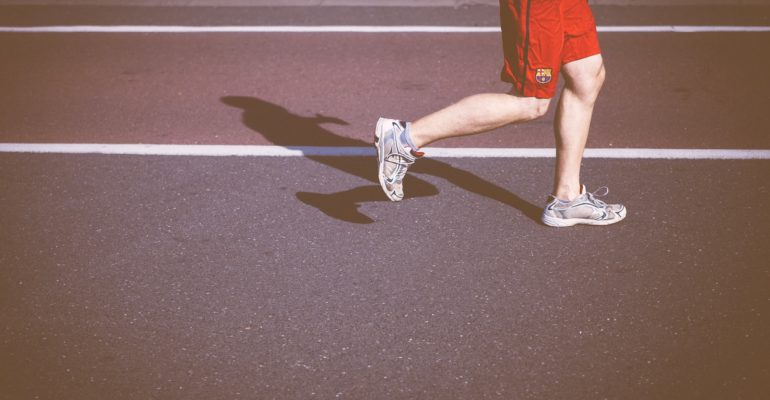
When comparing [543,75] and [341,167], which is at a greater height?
[543,75]

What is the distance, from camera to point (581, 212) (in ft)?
13.3

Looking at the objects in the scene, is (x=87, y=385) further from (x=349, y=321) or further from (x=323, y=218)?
(x=323, y=218)

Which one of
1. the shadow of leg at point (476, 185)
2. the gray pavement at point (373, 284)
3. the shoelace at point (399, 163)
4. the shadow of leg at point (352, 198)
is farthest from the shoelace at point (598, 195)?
the shoelace at point (399, 163)

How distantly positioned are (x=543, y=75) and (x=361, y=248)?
1.21 metres

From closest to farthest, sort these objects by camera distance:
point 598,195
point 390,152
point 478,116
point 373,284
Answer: point 373,284 → point 478,116 → point 390,152 → point 598,195

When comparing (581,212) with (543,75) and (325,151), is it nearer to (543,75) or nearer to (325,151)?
(543,75)

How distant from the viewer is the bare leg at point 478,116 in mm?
3934

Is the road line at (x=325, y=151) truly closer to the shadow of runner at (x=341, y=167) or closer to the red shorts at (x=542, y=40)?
the shadow of runner at (x=341, y=167)

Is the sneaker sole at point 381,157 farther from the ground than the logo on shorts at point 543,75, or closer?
closer

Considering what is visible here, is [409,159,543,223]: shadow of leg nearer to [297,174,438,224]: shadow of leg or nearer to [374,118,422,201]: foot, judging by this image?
[297,174,438,224]: shadow of leg

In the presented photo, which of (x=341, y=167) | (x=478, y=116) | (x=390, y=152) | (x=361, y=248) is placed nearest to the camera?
(x=361, y=248)

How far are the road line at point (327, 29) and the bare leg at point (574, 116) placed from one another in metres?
3.75

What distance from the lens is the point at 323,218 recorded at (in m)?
4.24

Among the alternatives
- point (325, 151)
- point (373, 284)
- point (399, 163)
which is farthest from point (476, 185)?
point (373, 284)
